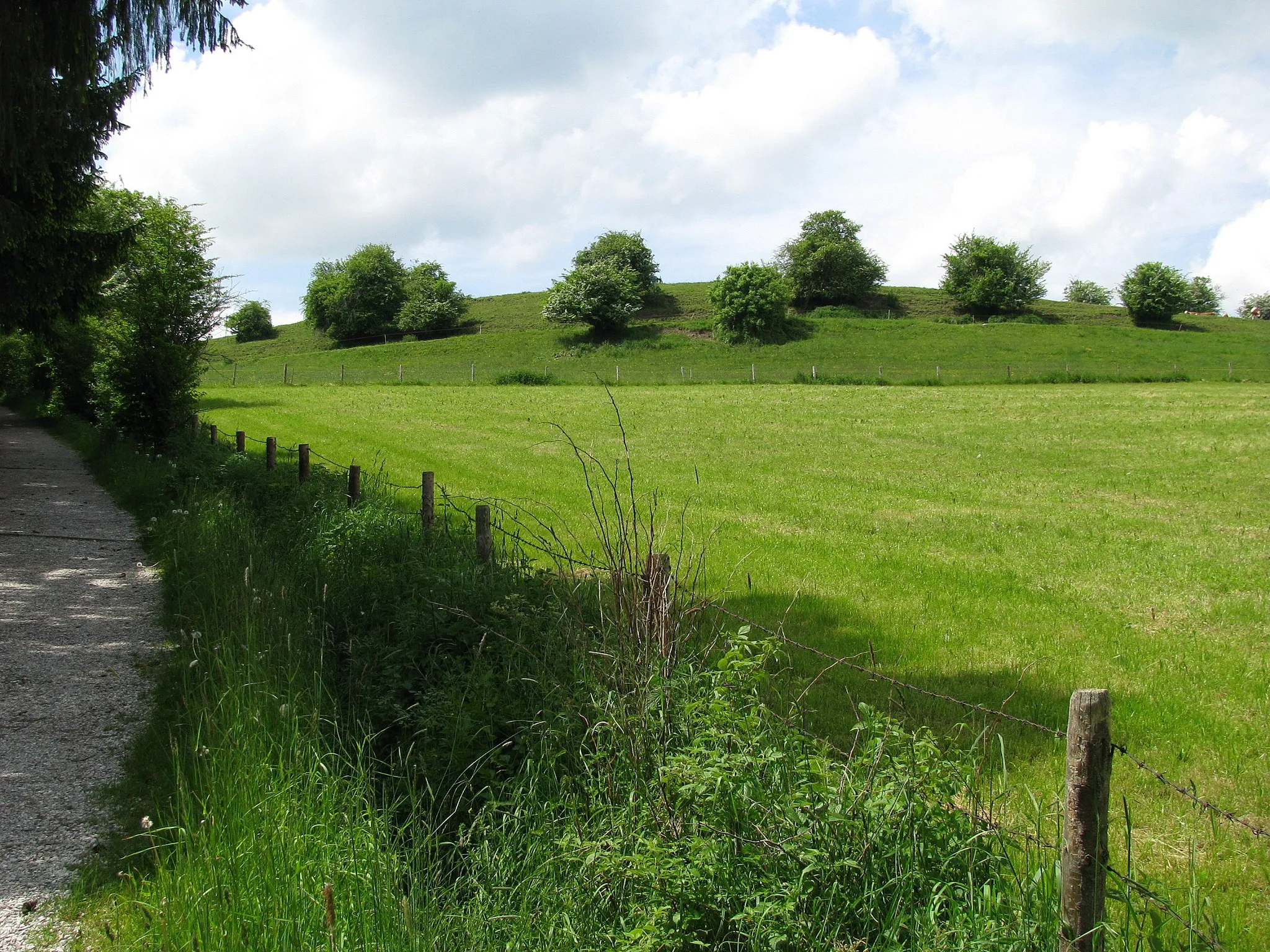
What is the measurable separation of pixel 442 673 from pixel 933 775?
295 centimetres

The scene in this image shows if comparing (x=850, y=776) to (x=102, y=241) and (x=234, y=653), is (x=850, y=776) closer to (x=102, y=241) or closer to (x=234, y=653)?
(x=234, y=653)

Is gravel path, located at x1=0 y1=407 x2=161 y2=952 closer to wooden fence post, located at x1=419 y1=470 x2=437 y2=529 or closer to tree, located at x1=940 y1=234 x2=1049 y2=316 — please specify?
wooden fence post, located at x1=419 y1=470 x2=437 y2=529

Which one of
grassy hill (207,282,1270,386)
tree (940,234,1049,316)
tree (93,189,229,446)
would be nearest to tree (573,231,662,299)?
grassy hill (207,282,1270,386)

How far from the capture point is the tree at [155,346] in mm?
18078

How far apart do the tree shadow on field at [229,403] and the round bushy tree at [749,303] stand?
3910cm

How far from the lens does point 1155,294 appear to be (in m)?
83.6

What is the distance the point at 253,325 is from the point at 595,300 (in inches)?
1614

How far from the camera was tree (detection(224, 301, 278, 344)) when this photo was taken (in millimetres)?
90688

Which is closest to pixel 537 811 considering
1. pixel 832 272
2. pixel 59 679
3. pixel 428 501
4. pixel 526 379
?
pixel 59 679

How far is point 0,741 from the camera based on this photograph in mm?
5336

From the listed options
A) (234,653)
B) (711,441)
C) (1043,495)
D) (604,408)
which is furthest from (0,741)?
(604,408)

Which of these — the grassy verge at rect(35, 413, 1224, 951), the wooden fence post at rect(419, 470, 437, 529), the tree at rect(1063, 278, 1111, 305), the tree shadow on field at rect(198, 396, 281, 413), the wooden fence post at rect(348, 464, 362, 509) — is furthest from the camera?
the tree at rect(1063, 278, 1111, 305)

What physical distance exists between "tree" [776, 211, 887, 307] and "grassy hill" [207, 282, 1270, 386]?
118 inches

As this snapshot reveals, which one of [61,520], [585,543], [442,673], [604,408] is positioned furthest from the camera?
[604,408]
